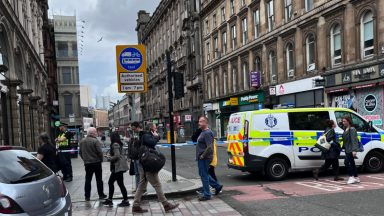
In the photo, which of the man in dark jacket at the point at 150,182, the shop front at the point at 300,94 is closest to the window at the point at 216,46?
the shop front at the point at 300,94

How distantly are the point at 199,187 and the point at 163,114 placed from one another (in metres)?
53.3

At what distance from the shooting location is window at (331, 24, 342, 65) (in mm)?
22094

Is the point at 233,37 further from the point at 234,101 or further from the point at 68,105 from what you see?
the point at 68,105

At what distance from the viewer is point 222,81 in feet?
129

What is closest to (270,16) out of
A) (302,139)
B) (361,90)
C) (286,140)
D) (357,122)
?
(361,90)

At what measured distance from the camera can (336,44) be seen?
22.3 m

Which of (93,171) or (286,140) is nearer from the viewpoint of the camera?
(93,171)

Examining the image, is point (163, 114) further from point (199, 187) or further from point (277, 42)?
point (199, 187)

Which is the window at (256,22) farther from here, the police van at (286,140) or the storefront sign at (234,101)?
the police van at (286,140)

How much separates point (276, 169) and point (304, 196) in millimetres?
2592

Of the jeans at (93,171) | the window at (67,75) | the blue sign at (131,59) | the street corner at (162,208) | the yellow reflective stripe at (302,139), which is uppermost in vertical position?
the window at (67,75)

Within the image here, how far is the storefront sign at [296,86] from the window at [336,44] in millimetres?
1456

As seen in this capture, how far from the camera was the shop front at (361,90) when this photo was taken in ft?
63.2

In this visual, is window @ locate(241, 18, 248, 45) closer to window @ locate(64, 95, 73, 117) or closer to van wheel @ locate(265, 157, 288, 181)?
van wheel @ locate(265, 157, 288, 181)
